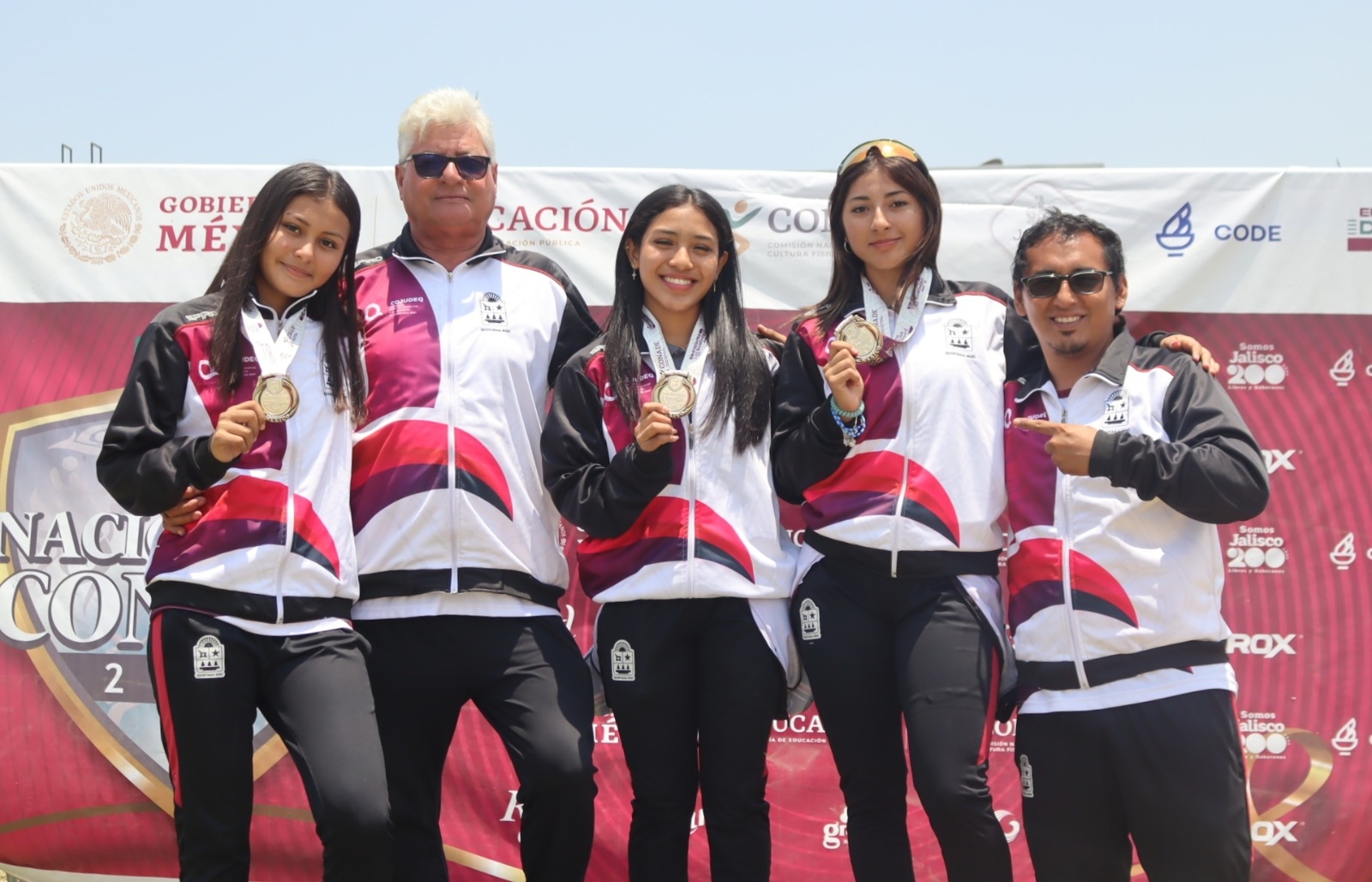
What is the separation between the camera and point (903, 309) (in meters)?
3.39

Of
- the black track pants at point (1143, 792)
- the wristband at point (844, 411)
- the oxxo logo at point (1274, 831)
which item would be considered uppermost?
the wristband at point (844, 411)

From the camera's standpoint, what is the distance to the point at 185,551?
3020 mm

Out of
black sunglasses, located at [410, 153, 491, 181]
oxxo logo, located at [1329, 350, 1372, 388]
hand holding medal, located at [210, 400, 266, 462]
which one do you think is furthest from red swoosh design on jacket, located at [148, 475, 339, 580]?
oxxo logo, located at [1329, 350, 1372, 388]

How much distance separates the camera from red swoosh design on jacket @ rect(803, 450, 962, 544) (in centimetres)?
321

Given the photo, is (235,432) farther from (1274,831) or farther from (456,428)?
(1274,831)

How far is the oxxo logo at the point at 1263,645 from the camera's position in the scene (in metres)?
4.81

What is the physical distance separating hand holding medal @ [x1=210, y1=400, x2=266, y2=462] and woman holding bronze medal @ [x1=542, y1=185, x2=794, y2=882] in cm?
80

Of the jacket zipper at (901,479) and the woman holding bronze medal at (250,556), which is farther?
the jacket zipper at (901,479)

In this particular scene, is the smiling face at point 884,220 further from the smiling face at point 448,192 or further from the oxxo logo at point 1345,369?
the oxxo logo at point 1345,369

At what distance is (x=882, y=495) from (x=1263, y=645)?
99.1 inches

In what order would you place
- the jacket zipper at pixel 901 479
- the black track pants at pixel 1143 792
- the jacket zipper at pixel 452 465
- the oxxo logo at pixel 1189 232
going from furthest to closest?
the oxxo logo at pixel 1189 232 < the jacket zipper at pixel 452 465 < the jacket zipper at pixel 901 479 < the black track pants at pixel 1143 792

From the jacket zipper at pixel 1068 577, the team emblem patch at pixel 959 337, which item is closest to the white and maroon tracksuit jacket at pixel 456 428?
the team emblem patch at pixel 959 337

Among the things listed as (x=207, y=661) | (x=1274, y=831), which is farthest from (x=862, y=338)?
(x=1274, y=831)

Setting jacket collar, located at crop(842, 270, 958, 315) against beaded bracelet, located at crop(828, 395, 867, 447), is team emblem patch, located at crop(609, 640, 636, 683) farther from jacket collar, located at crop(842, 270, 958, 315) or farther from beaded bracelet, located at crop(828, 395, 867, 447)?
jacket collar, located at crop(842, 270, 958, 315)
